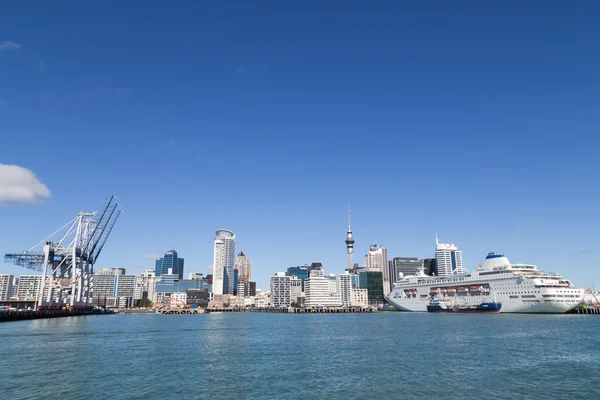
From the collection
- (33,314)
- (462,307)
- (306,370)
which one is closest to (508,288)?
(462,307)

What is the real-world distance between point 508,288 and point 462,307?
22.0 m

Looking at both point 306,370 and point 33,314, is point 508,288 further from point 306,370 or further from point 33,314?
point 33,314

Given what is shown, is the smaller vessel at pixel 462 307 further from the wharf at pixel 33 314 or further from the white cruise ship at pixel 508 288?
the wharf at pixel 33 314

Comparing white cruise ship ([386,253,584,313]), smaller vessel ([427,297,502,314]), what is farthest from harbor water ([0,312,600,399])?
smaller vessel ([427,297,502,314])

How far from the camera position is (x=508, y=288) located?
125 metres

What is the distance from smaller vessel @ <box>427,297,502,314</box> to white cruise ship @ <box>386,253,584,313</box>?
4.95 feet

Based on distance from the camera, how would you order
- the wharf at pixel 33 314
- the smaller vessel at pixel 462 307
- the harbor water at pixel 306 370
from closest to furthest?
the harbor water at pixel 306 370
the wharf at pixel 33 314
the smaller vessel at pixel 462 307

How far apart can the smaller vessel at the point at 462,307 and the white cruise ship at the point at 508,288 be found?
1510 mm

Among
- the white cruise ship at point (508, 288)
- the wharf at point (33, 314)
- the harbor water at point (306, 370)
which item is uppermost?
the white cruise ship at point (508, 288)

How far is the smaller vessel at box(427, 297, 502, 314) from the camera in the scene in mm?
126875

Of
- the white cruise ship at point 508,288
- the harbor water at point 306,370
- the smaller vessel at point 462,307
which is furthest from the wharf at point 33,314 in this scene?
the white cruise ship at point 508,288

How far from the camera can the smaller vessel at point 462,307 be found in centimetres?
12688

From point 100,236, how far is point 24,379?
456 ft

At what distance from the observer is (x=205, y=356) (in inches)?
1700
